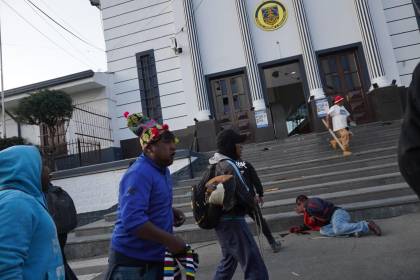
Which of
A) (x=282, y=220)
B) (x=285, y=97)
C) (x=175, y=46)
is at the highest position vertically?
(x=175, y=46)

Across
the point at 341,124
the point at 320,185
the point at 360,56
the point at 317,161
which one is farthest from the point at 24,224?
the point at 360,56

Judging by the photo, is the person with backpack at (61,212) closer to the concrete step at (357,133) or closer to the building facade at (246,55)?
the concrete step at (357,133)

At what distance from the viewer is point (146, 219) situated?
221cm

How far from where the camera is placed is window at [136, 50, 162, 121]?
15.0 m

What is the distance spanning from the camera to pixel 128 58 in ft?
50.4

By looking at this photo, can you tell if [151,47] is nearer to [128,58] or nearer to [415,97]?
[128,58]

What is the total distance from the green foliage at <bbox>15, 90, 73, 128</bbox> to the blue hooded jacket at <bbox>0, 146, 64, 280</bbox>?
34.5 ft

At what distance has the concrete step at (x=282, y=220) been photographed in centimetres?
624

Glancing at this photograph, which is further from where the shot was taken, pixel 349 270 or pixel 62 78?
pixel 62 78

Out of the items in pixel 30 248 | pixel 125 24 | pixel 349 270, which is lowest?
pixel 349 270

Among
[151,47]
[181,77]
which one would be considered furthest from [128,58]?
[181,77]

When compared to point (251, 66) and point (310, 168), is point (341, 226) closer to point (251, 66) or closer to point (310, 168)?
point (310, 168)

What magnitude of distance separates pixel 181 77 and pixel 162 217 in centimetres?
1251

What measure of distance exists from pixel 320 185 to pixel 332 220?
1879 millimetres
